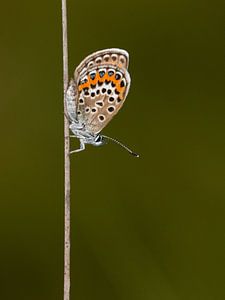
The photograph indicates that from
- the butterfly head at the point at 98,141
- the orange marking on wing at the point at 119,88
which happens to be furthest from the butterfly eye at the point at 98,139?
the orange marking on wing at the point at 119,88

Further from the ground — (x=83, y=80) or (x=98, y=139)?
(x=83, y=80)

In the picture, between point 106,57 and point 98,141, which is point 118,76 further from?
point 98,141

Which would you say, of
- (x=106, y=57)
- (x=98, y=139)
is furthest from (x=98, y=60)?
(x=98, y=139)

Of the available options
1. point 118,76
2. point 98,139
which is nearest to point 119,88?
point 118,76

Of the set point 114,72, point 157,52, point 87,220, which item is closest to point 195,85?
point 157,52

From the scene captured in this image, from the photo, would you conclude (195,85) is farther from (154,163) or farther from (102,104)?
(102,104)

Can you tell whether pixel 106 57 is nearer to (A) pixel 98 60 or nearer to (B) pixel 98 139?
(A) pixel 98 60

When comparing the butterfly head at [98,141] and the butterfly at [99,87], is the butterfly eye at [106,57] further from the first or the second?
the butterfly head at [98,141]

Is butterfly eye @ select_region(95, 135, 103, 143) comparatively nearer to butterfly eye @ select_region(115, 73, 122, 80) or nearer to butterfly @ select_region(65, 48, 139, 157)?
butterfly @ select_region(65, 48, 139, 157)
